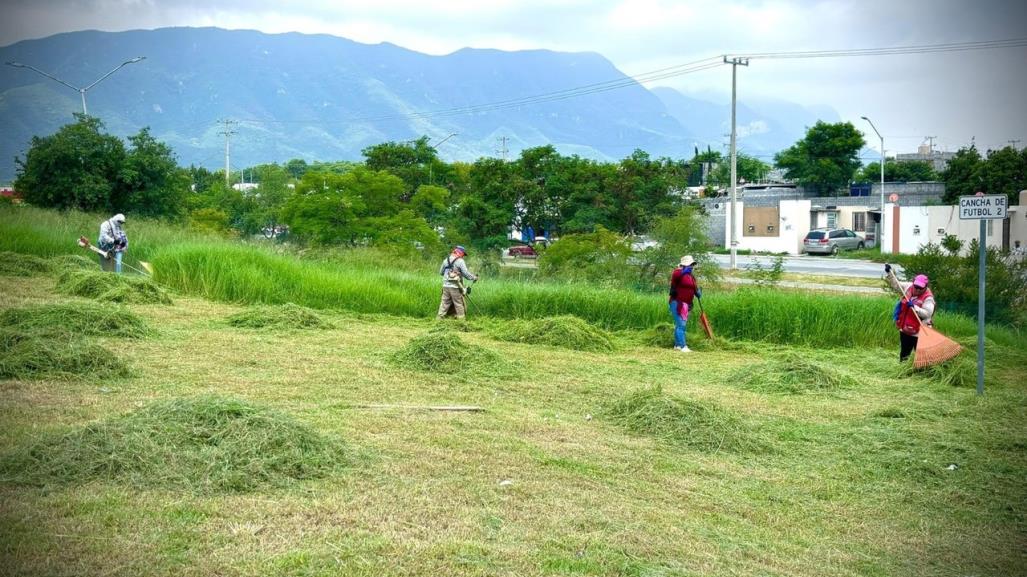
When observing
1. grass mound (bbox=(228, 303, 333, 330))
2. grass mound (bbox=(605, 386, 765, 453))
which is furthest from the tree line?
grass mound (bbox=(605, 386, 765, 453))

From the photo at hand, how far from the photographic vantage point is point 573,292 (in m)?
19.0

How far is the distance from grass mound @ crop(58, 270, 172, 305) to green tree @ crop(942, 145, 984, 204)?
167ft

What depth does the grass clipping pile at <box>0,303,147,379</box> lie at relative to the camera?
923 cm

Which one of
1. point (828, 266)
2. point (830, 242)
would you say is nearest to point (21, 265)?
point (828, 266)

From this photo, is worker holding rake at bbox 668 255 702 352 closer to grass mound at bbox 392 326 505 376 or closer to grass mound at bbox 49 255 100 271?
grass mound at bbox 392 326 505 376

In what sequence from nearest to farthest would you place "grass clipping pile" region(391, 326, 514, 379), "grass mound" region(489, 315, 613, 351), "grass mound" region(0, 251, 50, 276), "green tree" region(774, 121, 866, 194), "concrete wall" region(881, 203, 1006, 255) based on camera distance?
"grass clipping pile" region(391, 326, 514, 379) → "grass mound" region(489, 315, 613, 351) → "grass mound" region(0, 251, 50, 276) → "concrete wall" region(881, 203, 1006, 255) → "green tree" region(774, 121, 866, 194)

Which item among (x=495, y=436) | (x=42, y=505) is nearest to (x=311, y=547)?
(x=42, y=505)

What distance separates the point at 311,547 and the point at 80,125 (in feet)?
103

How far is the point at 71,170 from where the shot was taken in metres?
31.5

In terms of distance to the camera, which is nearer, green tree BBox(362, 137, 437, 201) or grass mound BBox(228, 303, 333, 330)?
grass mound BBox(228, 303, 333, 330)

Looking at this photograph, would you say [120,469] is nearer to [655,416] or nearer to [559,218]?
[655,416]

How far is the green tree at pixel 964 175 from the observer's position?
5619 cm

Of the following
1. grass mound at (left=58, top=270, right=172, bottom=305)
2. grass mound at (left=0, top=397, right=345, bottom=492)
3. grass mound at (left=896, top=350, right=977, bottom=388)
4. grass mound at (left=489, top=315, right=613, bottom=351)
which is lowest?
grass mound at (left=896, top=350, right=977, bottom=388)

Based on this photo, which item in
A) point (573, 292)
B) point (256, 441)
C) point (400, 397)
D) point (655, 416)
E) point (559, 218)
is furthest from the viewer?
point (559, 218)
